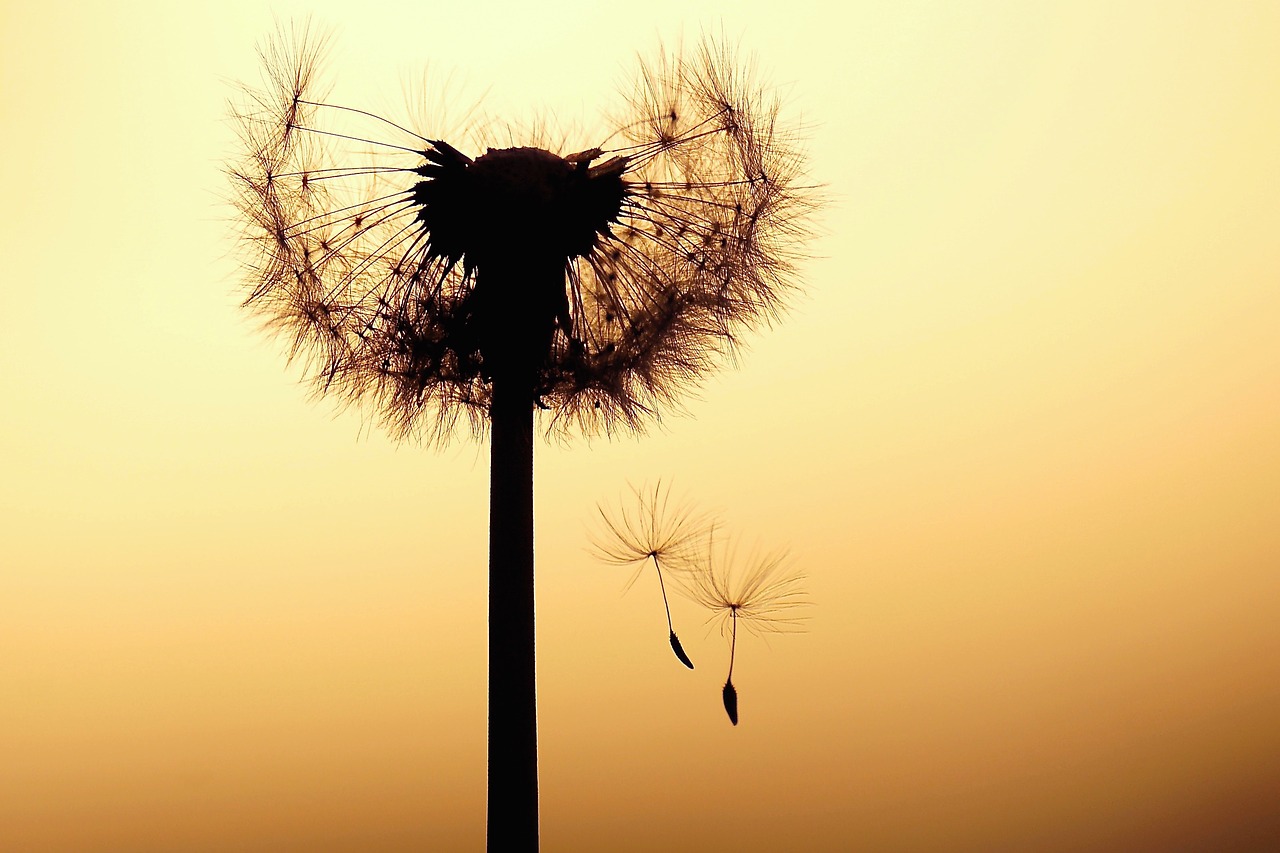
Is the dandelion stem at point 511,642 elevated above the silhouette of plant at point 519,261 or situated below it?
below

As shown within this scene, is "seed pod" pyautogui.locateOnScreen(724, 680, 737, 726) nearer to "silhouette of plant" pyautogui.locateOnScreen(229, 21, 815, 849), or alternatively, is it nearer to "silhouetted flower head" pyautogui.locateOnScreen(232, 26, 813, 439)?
"silhouette of plant" pyautogui.locateOnScreen(229, 21, 815, 849)

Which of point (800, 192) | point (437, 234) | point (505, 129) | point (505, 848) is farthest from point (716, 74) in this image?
point (505, 848)

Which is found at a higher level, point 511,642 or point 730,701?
point 511,642

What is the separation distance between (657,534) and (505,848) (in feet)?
2.33

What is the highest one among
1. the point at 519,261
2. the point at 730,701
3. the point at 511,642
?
the point at 519,261

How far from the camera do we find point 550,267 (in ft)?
7.00

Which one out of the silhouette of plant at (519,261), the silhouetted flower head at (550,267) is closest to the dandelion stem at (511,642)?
the silhouette of plant at (519,261)

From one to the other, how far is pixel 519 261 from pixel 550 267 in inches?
2.7

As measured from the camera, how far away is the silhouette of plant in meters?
2.15

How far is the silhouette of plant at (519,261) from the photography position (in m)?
2.15

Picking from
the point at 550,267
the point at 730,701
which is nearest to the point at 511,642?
the point at 730,701

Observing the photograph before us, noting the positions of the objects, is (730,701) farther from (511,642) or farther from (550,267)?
(550,267)

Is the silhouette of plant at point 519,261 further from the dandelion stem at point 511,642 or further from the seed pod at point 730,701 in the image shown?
the seed pod at point 730,701

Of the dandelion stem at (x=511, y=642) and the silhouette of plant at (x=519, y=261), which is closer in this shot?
the dandelion stem at (x=511, y=642)
